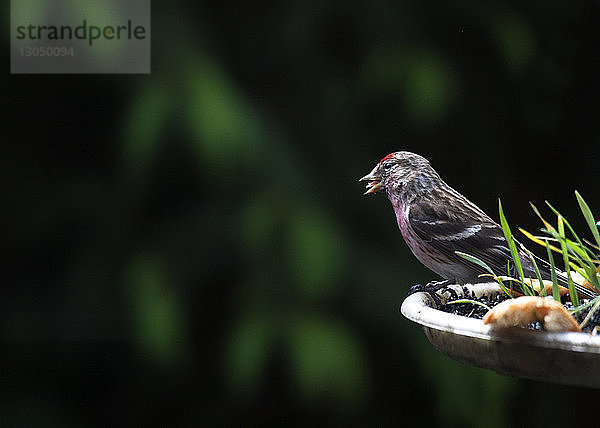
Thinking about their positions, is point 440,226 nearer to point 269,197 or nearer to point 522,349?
point 522,349

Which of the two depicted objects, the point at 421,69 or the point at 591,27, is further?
the point at 591,27

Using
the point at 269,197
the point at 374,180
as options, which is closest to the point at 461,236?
the point at 374,180

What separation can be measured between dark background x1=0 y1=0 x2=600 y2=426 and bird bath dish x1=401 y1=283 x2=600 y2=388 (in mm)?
949

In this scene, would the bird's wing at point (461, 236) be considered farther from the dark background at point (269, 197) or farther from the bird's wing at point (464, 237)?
Answer: the dark background at point (269, 197)

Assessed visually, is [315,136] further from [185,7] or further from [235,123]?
[185,7]

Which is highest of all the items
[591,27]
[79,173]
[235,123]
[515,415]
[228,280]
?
[591,27]

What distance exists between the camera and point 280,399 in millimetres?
1882

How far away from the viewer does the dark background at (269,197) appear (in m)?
1.75

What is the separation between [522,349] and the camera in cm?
73

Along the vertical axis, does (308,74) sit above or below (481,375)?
above

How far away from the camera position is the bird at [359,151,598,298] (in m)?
1.04

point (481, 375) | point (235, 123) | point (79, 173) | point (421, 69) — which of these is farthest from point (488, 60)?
point (79, 173)

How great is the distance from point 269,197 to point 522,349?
1.08 metres

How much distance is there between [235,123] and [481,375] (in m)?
0.90
